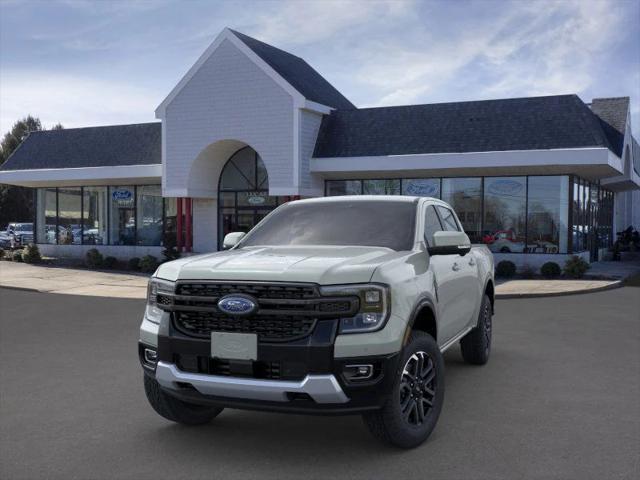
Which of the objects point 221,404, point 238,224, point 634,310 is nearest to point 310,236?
point 221,404

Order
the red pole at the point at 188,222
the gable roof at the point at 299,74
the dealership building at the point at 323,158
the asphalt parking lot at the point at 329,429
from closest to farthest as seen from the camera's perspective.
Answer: the asphalt parking lot at the point at 329,429 → the dealership building at the point at 323,158 → the gable roof at the point at 299,74 → the red pole at the point at 188,222

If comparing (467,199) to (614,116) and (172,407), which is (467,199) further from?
(172,407)

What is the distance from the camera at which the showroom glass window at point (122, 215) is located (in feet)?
96.9

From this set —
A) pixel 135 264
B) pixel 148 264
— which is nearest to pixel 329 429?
pixel 148 264

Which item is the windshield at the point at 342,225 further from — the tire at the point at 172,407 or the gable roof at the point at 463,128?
the gable roof at the point at 463,128

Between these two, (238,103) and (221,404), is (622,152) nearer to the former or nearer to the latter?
(238,103)

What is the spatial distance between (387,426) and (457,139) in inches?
746

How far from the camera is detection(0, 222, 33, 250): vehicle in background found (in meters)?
36.0

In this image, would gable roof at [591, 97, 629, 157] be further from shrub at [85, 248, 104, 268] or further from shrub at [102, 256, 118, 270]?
shrub at [85, 248, 104, 268]

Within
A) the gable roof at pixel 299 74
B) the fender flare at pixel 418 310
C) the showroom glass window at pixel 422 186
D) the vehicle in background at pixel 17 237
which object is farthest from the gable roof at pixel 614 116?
the vehicle in background at pixel 17 237

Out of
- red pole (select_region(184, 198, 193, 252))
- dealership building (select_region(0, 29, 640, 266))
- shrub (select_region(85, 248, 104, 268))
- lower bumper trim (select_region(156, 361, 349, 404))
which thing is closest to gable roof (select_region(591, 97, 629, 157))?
dealership building (select_region(0, 29, 640, 266))

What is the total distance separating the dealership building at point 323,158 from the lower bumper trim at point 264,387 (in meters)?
18.2

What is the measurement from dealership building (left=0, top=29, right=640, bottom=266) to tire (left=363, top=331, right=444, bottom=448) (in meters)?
17.2

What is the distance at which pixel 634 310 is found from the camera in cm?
1327
